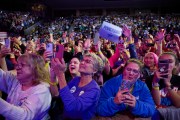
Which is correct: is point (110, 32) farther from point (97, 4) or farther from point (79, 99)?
point (97, 4)

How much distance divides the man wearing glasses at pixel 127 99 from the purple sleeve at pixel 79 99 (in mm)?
86

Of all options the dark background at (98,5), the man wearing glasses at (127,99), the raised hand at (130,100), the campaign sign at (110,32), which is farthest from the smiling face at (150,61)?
the dark background at (98,5)

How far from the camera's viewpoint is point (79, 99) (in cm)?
223

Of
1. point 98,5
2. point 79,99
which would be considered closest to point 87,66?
point 79,99

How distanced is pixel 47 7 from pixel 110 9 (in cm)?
635

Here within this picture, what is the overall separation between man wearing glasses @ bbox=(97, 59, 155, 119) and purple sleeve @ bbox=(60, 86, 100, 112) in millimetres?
86

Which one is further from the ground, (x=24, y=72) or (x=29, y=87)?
(x=24, y=72)

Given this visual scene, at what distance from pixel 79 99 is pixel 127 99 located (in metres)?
0.38

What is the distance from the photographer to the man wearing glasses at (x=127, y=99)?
81.4 inches

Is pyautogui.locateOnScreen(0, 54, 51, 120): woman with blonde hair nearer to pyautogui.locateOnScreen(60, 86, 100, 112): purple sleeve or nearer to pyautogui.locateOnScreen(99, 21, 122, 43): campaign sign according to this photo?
pyautogui.locateOnScreen(60, 86, 100, 112): purple sleeve

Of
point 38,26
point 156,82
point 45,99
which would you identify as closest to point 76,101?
point 45,99

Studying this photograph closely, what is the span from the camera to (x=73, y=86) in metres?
2.55

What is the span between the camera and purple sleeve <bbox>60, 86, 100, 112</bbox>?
218 cm

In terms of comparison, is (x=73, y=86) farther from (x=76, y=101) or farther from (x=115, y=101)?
(x=115, y=101)
